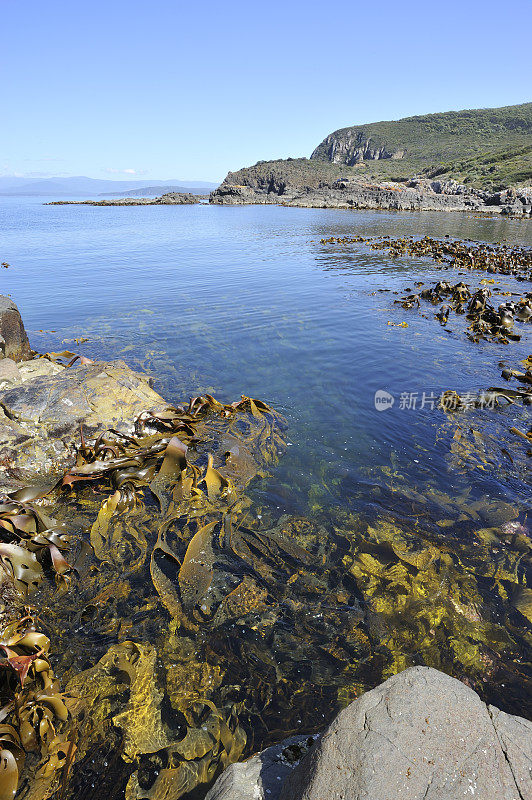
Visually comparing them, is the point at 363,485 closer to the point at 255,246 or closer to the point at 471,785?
the point at 471,785

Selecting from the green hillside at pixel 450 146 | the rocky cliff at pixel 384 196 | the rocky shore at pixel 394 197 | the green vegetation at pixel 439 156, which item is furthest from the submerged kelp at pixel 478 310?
the green hillside at pixel 450 146

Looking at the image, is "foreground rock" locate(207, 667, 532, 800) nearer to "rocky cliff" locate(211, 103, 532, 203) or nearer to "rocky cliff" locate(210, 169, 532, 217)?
"rocky cliff" locate(210, 169, 532, 217)

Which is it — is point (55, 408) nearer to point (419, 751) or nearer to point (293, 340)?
point (419, 751)

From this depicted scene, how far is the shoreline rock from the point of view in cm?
5428

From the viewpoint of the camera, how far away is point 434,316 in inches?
475

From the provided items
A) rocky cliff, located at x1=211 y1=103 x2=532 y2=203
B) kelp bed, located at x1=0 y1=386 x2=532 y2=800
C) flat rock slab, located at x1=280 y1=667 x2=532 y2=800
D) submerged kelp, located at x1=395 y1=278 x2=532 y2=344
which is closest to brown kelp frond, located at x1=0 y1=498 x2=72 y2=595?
kelp bed, located at x1=0 y1=386 x2=532 y2=800

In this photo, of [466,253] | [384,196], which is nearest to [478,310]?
[466,253]

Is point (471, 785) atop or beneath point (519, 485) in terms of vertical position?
atop

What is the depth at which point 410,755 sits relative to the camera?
5.51ft

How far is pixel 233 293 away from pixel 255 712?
44.8 ft

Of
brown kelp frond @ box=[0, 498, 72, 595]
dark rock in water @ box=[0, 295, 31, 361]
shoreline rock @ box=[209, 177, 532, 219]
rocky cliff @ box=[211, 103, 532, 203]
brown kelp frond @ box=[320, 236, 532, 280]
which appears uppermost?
rocky cliff @ box=[211, 103, 532, 203]

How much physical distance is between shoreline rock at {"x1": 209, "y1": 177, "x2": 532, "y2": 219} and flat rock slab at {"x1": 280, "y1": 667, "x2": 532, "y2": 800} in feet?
199

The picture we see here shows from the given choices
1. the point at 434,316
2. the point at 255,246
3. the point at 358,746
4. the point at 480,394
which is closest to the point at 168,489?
the point at 358,746

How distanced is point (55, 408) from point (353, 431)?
4.34 metres
